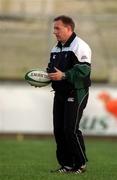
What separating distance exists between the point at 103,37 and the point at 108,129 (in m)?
5.56

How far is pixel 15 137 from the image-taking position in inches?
809

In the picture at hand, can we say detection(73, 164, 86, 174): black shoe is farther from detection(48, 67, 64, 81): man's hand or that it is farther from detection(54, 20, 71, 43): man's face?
detection(54, 20, 71, 43): man's face

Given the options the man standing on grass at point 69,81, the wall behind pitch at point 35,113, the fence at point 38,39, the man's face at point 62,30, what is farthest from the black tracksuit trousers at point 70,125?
the fence at point 38,39

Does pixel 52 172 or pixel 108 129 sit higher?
pixel 52 172

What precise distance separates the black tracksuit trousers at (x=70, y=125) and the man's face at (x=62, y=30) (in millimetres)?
694

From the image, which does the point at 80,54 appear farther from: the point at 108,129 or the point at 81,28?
the point at 81,28

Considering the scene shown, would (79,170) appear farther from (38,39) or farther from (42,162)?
(38,39)

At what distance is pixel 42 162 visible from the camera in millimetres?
12266

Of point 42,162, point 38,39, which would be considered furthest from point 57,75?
point 38,39

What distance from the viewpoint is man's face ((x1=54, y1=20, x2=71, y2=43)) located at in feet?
30.8

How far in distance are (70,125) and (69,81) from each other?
1.83 feet

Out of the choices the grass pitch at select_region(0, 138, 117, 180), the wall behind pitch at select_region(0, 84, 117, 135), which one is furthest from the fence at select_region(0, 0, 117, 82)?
the grass pitch at select_region(0, 138, 117, 180)

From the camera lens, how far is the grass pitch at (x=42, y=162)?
9352 mm

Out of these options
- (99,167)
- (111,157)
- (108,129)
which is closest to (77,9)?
(108,129)
